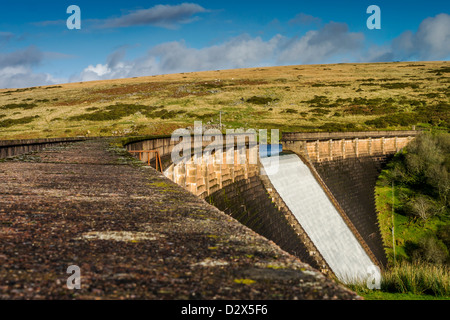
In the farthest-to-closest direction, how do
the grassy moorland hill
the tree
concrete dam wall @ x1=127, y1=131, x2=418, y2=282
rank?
1. the grassy moorland hill
2. the tree
3. concrete dam wall @ x1=127, y1=131, x2=418, y2=282

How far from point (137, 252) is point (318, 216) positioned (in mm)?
27499

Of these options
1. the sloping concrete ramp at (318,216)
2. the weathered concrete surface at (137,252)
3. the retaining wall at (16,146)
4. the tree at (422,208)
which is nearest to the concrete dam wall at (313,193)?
the sloping concrete ramp at (318,216)

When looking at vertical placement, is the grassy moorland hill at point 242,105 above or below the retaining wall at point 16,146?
above

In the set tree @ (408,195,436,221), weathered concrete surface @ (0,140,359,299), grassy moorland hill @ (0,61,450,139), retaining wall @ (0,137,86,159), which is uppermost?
grassy moorland hill @ (0,61,450,139)

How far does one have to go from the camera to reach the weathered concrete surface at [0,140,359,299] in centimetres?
238

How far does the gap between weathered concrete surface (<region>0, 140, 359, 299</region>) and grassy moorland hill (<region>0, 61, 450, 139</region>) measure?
47.4 meters

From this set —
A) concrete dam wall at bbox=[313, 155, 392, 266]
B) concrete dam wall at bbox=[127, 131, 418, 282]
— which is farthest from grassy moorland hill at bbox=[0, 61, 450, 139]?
concrete dam wall at bbox=[127, 131, 418, 282]

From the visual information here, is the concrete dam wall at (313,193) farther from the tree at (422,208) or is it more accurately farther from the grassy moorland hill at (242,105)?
the grassy moorland hill at (242,105)

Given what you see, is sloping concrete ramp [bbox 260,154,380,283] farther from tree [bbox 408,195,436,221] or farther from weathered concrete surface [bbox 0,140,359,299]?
weathered concrete surface [bbox 0,140,359,299]

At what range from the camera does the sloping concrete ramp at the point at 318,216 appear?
26742 mm

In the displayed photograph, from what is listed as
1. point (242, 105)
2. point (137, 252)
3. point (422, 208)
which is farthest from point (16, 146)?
point (242, 105)

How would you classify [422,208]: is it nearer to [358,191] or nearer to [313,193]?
[358,191]

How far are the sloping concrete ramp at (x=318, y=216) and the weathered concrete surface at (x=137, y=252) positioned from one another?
880 inches
